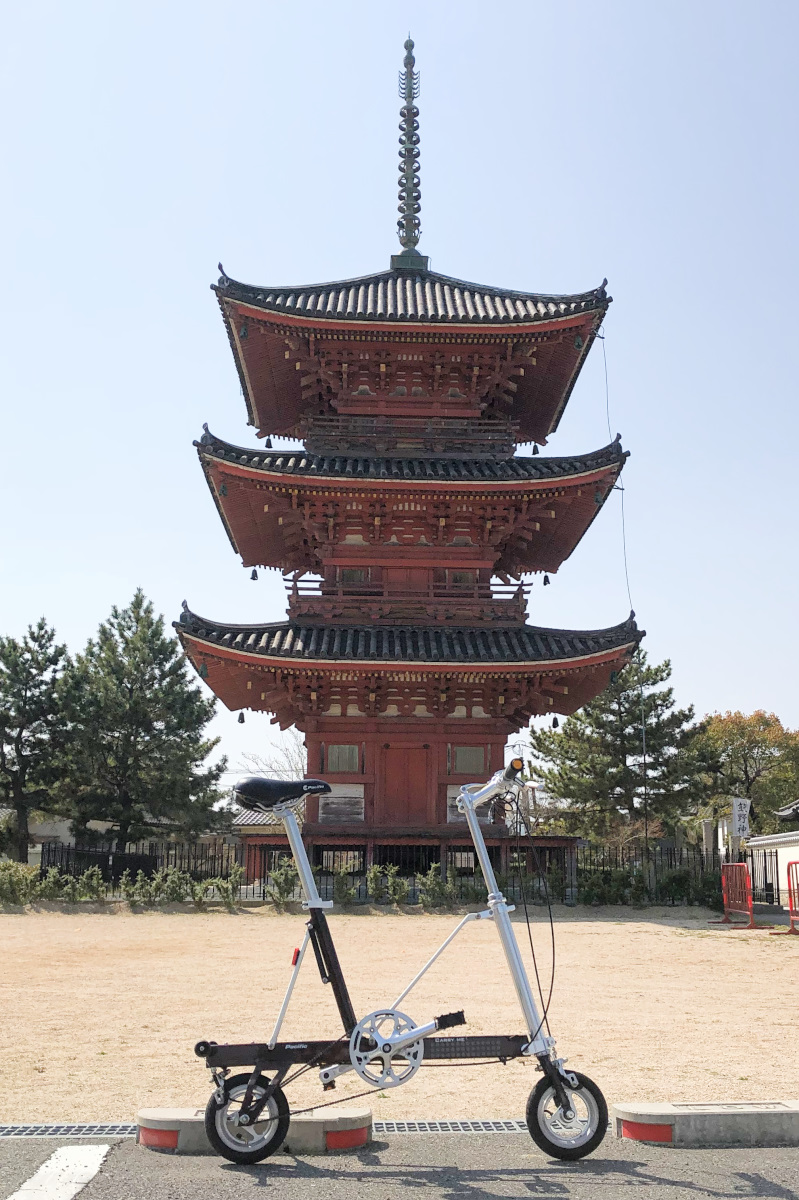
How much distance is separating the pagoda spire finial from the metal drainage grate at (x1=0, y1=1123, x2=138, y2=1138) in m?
28.4

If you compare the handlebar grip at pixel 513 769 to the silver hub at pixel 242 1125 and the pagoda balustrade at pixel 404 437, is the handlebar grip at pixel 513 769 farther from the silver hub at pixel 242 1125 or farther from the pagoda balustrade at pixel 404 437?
the pagoda balustrade at pixel 404 437

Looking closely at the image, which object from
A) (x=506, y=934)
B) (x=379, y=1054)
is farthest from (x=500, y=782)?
(x=379, y=1054)

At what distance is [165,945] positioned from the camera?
56.4 feet

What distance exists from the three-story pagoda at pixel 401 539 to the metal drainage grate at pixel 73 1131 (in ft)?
56.2

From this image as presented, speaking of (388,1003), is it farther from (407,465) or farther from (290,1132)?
(407,465)

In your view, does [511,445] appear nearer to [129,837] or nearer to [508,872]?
[508,872]

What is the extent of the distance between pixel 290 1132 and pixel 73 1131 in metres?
1.29

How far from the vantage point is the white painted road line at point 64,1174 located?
16.0 ft

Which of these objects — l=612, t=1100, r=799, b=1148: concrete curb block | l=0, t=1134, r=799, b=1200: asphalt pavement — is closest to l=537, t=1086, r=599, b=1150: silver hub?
l=0, t=1134, r=799, b=1200: asphalt pavement

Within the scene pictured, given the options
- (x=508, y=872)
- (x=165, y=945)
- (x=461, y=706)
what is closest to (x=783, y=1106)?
(x=165, y=945)

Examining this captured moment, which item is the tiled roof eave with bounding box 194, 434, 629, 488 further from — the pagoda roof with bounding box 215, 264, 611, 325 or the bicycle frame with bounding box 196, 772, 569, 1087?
the bicycle frame with bounding box 196, 772, 569, 1087

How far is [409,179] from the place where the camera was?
109 feet

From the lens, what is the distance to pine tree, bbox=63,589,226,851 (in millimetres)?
43344

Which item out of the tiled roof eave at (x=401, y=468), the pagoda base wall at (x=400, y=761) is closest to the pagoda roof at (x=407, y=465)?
the tiled roof eave at (x=401, y=468)
